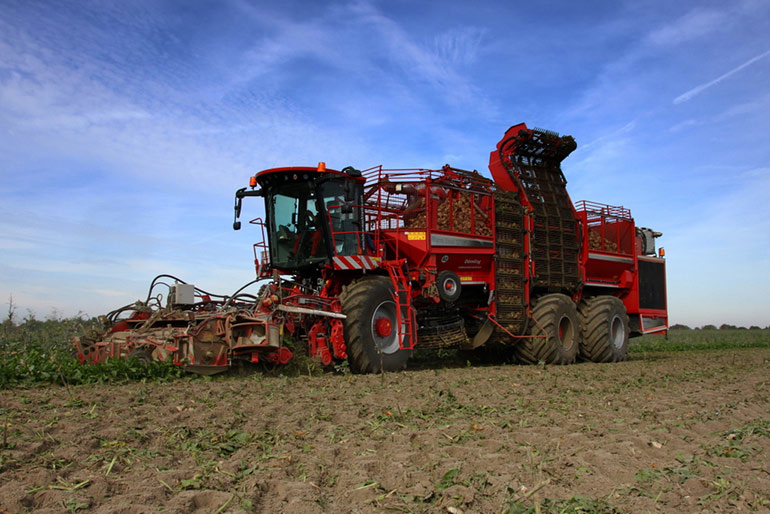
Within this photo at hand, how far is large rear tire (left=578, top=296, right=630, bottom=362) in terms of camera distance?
41.1ft

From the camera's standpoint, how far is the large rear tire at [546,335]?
11.3 meters

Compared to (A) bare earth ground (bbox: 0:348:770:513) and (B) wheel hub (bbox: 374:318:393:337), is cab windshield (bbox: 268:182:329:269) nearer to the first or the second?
(B) wheel hub (bbox: 374:318:393:337)

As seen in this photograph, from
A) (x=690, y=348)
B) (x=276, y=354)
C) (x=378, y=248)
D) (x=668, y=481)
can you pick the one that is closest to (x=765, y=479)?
(x=668, y=481)

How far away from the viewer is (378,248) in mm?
9391

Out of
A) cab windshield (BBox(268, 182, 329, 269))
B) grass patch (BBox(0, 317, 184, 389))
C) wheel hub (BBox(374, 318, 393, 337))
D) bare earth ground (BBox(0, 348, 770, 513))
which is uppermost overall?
cab windshield (BBox(268, 182, 329, 269))

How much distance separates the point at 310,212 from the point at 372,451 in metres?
5.67

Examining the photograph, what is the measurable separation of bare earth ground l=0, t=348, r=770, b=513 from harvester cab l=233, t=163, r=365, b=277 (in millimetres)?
3060

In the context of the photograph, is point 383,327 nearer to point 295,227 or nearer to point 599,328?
point 295,227

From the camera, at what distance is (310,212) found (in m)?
9.20

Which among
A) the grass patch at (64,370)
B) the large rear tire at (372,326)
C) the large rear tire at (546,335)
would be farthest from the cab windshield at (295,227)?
the large rear tire at (546,335)

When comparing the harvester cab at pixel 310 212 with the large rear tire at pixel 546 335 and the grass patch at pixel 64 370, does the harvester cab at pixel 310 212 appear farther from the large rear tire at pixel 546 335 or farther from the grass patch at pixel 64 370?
the large rear tire at pixel 546 335

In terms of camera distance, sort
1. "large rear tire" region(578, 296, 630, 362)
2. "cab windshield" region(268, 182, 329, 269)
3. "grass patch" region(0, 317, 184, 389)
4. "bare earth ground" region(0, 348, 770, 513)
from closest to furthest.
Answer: "bare earth ground" region(0, 348, 770, 513), "grass patch" region(0, 317, 184, 389), "cab windshield" region(268, 182, 329, 269), "large rear tire" region(578, 296, 630, 362)

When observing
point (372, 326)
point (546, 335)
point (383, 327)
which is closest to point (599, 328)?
point (546, 335)

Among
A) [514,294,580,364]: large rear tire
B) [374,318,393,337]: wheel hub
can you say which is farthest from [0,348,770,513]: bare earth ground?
[514,294,580,364]: large rear tire
